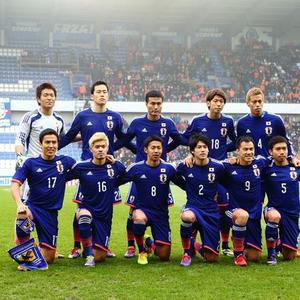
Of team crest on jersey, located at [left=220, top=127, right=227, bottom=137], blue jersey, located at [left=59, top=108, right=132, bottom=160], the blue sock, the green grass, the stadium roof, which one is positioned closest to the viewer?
the green grass

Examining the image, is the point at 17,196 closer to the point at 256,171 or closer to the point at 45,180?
the point at 45,180

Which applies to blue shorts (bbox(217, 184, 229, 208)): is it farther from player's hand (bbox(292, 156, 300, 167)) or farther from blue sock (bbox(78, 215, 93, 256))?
blue sock (bbox(78, 215, 93, 256))

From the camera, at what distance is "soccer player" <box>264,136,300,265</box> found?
5.36m

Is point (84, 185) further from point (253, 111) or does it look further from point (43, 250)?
point (253, 111)

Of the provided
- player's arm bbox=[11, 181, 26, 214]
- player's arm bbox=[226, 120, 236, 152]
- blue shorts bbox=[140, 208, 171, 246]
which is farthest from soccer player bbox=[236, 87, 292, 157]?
player's arm bbox=[11, 181, 26, 214]

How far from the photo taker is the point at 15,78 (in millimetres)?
27438

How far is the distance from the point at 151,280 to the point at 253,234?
1386 mm

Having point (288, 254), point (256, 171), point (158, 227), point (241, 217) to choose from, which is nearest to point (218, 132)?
point (256, 171)

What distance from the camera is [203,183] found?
5301mm

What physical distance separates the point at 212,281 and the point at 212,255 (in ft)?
2.77

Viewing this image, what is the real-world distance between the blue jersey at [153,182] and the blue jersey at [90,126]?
0.57 meters

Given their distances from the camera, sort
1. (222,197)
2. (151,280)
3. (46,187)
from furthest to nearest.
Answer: (222,197) < (46,187) < (151,280)

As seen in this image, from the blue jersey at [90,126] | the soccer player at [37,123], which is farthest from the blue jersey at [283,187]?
the soccer player at [37,123]

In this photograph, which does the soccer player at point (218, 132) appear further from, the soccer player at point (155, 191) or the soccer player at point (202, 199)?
the soccer player at point (155, 191)
